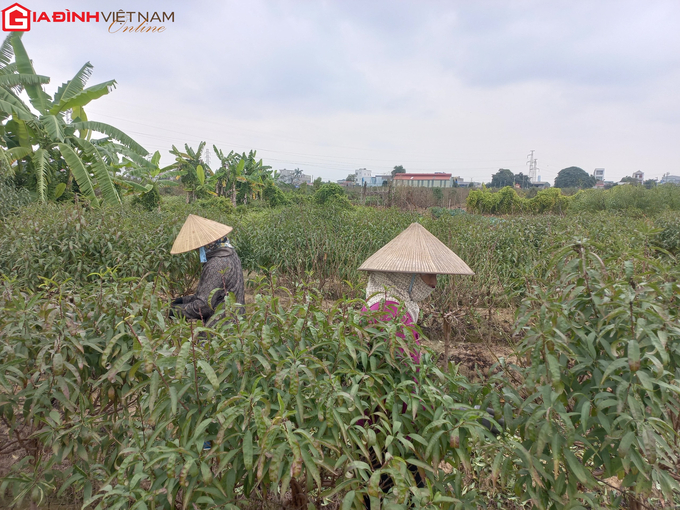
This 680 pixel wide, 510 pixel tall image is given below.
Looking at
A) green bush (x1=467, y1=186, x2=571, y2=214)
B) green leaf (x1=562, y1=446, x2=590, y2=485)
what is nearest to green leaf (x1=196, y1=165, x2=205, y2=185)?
green bush (x1=467, y1=186, x2=571, y2=214)

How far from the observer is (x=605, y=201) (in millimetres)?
15859

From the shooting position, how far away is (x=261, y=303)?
131cm

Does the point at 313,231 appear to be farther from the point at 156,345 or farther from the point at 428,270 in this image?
the point at 156,345

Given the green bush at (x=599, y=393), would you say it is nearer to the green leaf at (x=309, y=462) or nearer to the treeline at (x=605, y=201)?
the green leaf at (x=309, y=462)

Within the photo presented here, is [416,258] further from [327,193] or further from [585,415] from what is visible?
[327,193]

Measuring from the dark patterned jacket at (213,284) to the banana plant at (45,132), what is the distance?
23.8ft

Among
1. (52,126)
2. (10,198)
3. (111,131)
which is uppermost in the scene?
(111,131)

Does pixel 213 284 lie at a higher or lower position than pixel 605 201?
lower

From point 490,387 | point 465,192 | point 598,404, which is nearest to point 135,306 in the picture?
point 490,387

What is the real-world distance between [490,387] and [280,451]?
73 cm

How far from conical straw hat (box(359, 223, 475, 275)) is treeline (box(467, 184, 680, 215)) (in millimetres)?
12773

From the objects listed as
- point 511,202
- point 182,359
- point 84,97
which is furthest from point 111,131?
point 511,202

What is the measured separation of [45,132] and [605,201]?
19308 millimetres

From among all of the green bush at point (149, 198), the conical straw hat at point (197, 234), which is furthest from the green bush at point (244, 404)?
the green bush at point (149, 198)
